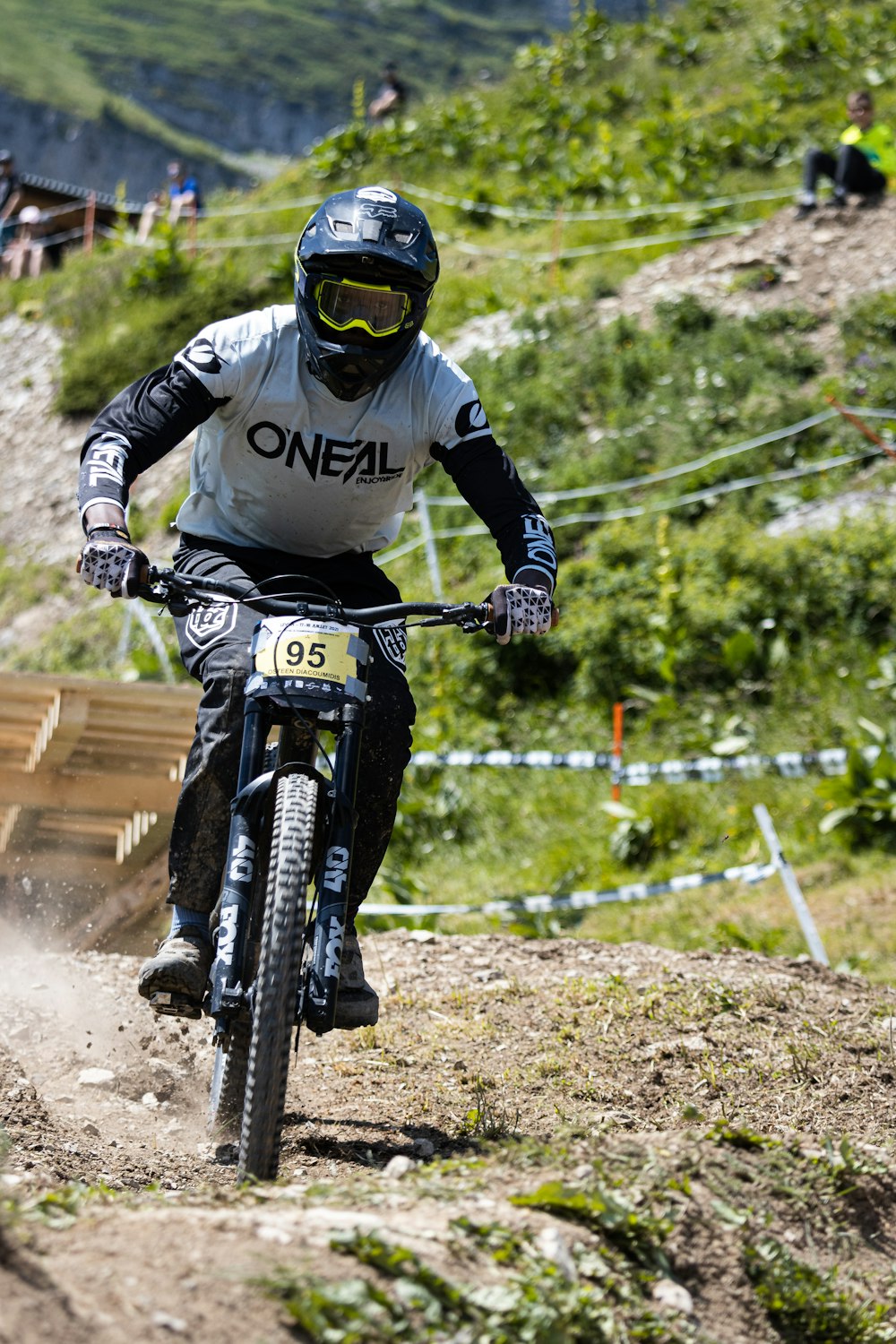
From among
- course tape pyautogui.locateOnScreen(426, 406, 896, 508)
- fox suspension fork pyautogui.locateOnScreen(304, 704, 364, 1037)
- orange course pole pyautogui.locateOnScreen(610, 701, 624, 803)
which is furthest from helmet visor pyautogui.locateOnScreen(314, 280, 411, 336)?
course tape pyautogui.locateOnScreen(426, 406, 896, 508)

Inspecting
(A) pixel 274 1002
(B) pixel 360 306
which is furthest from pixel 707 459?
(A) pixel 274 1002

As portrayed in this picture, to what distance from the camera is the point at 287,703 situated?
3877 mm

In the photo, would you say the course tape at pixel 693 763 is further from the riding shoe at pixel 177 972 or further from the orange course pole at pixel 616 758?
the riding shoe at pixel 177 972

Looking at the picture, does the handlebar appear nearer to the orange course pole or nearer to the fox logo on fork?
the fox logo on fork

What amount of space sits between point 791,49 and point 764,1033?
19.3 m

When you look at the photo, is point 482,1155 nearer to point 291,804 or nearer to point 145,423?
point 291,804

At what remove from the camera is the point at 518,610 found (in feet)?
14.0

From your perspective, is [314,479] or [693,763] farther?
[693,763]

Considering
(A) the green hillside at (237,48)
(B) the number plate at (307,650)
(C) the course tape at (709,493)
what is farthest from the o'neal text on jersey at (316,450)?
(A) the green hillside at (237,48)

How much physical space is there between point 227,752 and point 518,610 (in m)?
0.95

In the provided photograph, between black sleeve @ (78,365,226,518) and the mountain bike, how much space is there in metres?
0.50

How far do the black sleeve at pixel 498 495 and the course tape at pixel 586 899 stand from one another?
3.88m

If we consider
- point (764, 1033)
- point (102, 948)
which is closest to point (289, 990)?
point (764, 1033)

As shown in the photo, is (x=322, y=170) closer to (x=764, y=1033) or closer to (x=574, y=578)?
(x=574, y=578)
